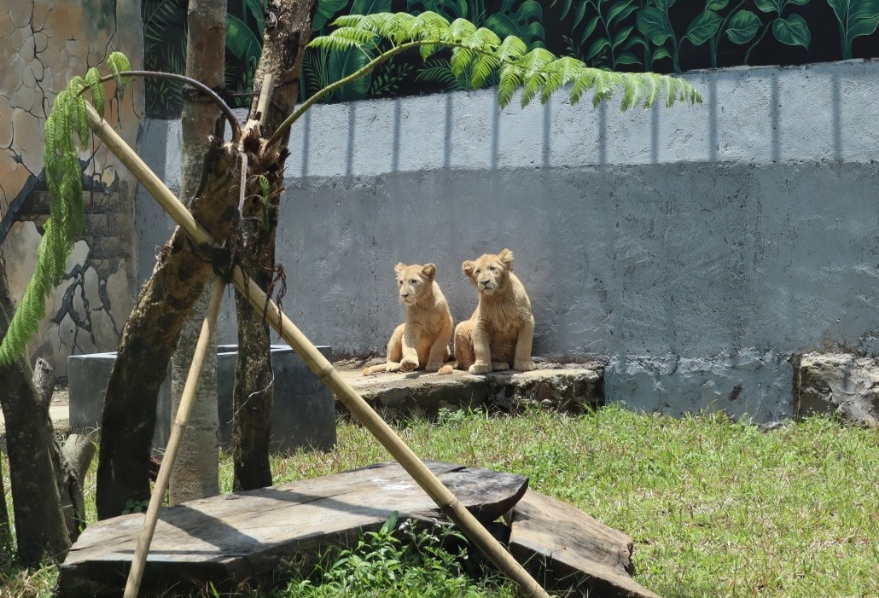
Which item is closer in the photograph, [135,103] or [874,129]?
[874,129]

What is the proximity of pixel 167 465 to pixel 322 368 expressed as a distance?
63 centimetres

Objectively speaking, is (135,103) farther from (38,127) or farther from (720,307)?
(720,307)

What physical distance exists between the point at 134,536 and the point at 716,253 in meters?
5.49

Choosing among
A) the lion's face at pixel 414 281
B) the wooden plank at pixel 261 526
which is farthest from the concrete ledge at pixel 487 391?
the wooden plank at pixel 261 526

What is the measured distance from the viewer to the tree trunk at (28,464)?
417 centimetres

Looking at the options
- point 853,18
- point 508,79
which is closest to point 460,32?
point 508,79

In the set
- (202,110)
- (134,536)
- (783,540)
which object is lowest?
(783,540)

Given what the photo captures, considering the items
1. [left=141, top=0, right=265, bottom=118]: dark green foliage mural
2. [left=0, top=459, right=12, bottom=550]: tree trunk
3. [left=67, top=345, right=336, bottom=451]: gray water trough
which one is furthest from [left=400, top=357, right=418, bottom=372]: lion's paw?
[left=0, top=459, right=12, bottom=550]: tree trunk

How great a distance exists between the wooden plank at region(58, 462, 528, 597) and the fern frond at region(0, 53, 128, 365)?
0.79 m

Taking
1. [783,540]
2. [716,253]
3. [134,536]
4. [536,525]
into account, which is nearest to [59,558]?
[134,536]

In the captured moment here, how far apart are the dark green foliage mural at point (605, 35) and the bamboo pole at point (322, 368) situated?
387 cm

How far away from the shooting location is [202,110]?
15.1 feet

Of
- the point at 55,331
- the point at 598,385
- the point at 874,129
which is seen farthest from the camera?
the point at 55,331

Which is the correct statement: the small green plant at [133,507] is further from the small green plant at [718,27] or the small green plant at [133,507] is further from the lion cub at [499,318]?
the small green plant at [718,27]
